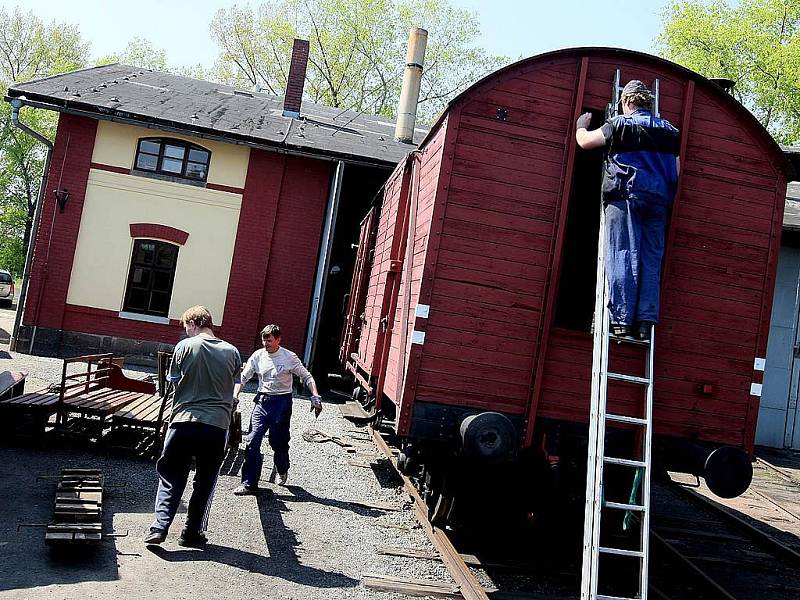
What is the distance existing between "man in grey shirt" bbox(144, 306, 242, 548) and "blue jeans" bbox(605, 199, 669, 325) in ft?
9.41

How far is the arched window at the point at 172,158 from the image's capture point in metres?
16.6

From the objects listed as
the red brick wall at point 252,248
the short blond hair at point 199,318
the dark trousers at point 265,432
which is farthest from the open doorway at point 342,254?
the short blond hair at point 199,318

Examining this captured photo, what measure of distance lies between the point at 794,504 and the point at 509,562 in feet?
19.8

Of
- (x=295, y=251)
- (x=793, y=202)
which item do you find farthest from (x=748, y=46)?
(x=295, y=251)

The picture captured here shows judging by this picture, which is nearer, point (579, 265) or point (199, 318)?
point (199, 318)

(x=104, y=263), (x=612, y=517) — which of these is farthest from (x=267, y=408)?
(x=104, y=263)

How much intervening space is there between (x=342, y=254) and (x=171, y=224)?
381 centimetres

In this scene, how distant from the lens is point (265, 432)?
7.53m

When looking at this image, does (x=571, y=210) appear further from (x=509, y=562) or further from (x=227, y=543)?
(x=227, y=543)

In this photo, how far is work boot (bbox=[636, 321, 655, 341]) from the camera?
16.6 feet

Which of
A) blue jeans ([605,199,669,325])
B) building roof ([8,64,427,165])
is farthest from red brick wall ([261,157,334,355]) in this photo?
blue jeans ([605,199,669,325])

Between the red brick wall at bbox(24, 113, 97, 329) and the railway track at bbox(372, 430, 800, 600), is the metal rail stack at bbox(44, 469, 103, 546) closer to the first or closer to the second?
the railway track at bbox(372, 430, 800, 600)

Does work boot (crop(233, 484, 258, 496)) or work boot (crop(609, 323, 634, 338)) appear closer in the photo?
work boot (crop(609, 323, 634, 338))

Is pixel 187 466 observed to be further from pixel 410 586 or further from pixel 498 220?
pixel 498 220
